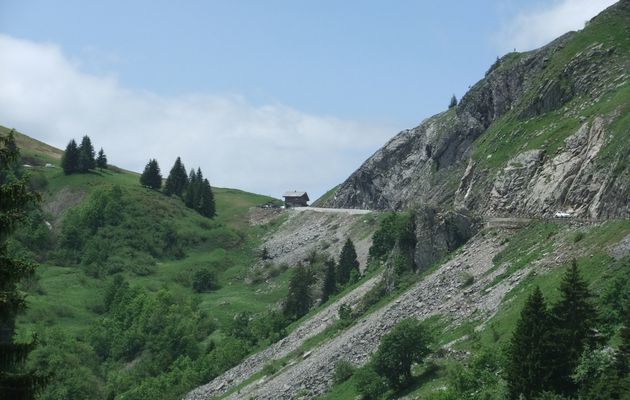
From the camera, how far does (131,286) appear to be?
139m

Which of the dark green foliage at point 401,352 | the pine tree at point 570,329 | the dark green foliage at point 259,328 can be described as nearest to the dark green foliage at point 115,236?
the dark green foliage at point 259,328

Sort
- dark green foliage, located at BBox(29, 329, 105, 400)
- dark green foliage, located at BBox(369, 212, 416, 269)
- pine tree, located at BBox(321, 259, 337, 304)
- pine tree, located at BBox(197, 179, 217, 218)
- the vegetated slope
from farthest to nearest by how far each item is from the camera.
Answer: pine tree, located at BBox(197, 179, 217, 218) < pine tree, located at BBox(321, 259, 337, 304) < dark green foliage, located at BBox(29, 329, 105, 400) < dark green foliage, located at BBox(369, 212, 416, 269) < the vegetated slope

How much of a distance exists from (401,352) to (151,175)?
133 meters

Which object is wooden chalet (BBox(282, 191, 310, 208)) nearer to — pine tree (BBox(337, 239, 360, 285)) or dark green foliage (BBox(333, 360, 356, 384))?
pine tree (BBox(337, 239, 360, 285))

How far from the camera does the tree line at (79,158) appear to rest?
18650 centimetres

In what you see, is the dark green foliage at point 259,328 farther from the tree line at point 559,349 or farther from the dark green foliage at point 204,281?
the tree line at point 559,349

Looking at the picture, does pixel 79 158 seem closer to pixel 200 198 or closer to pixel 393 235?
pixel 200 198

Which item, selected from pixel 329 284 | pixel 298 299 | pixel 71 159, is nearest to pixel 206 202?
pixel 71 159

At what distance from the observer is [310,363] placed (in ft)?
259

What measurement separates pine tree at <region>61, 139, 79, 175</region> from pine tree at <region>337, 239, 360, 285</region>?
86321mm

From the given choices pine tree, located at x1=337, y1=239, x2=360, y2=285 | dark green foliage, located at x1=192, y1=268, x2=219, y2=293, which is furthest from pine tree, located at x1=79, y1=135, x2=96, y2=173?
pine tree, located at x1=337, y1=239, x2=360, y2=285

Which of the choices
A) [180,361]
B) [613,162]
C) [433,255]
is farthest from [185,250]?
[613,162]

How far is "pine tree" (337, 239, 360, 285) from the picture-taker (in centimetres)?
11731

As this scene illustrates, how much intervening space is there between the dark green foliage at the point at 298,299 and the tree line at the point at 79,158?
89296mm
